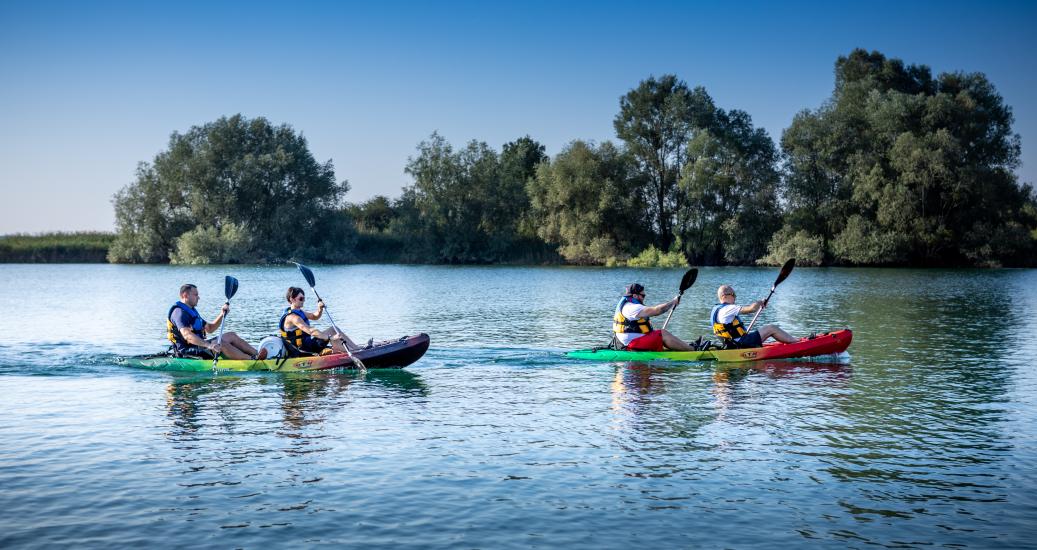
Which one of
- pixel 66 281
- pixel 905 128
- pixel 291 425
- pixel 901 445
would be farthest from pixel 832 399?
pixel 905 128

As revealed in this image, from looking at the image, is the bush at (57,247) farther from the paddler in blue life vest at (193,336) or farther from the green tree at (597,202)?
the paddler in blue life vest at (193,336)

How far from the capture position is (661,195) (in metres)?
76.3

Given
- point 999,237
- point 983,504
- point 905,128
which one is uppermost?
point 905,128

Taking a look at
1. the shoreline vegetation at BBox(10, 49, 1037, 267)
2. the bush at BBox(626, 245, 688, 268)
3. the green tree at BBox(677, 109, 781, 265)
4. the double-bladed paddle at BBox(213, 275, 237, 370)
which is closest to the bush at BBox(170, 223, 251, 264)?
the shoreline vegetation at BBox(10, 49, 1037, 267)

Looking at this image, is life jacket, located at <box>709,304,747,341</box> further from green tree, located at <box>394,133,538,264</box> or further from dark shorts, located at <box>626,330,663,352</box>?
green tree, located at <box>394,133,538,264</box>

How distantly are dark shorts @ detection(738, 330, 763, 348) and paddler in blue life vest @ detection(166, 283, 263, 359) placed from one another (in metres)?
8.99

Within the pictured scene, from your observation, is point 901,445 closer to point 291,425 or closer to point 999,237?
point 291,425

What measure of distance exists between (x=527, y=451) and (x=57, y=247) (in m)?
86.6

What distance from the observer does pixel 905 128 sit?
65312 millimetres

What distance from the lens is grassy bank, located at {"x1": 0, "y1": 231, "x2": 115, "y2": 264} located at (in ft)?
278

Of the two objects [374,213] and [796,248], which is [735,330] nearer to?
[796,248]

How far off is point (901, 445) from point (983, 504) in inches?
95.9

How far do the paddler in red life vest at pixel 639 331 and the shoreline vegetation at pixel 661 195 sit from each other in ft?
170

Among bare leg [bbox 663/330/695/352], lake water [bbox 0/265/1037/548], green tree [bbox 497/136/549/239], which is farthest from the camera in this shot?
green tree [bbox 497/136/549/239]
